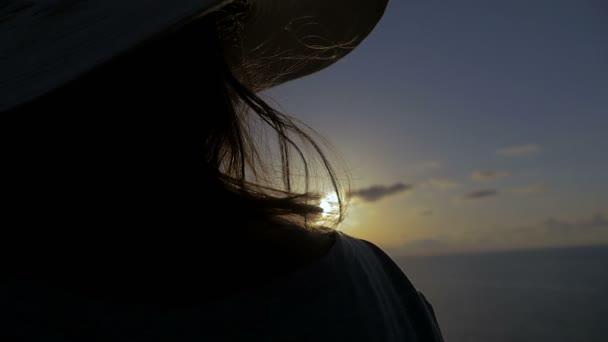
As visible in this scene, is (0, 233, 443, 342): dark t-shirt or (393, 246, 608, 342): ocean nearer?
(0, 233, 443, 342): dark t-shirt

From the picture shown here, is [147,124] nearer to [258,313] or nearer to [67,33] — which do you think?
[67,33]

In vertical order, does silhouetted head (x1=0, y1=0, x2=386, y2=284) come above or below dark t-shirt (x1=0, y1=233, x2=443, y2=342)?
above

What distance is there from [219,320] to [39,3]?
1.85 ft

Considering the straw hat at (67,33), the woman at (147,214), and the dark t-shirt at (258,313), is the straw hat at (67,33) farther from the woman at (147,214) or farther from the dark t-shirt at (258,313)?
the dark t-shirt at (258,313)

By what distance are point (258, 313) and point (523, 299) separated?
157062mm

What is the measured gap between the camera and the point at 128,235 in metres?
0.63

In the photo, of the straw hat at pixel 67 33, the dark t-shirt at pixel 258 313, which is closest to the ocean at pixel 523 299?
the dark t-shirt at pixel 258 313

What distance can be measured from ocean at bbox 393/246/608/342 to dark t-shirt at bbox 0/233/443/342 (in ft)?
258

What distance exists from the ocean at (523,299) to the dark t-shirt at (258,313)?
7852 cm

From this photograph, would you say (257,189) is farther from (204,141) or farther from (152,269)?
(152,269)

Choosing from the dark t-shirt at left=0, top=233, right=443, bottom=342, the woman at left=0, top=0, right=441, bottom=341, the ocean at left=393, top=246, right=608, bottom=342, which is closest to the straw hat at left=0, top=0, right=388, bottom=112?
the woman at left=0, top=0, right=441, bottom=341

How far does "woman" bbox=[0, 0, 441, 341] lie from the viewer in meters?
0.55

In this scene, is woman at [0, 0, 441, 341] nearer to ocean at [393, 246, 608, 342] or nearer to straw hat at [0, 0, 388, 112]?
straw hat at [0, 0, 388, 112]

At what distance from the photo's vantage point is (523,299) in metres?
133
